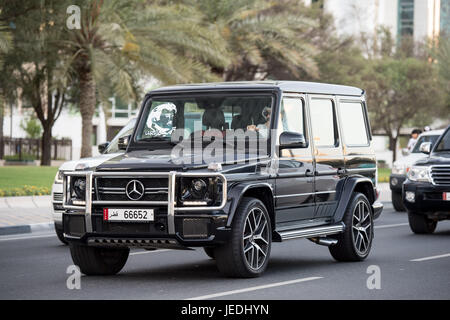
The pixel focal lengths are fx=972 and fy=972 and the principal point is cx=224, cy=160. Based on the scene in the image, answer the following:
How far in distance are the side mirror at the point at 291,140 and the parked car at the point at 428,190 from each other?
572cm

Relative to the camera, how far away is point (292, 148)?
1045 cm

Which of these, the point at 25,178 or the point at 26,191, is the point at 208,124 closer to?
the point at 26,191

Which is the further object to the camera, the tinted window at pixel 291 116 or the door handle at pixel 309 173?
the door handle at pixel 309 173

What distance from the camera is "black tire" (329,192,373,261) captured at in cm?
1157

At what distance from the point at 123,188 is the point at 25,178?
68.7ft

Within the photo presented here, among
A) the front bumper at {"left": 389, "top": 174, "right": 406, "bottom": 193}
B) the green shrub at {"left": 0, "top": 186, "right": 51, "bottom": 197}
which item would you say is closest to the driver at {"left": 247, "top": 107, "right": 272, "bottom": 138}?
the front bumper at {"left": 389, "top": 174, "right": 406, "bottom": 193}

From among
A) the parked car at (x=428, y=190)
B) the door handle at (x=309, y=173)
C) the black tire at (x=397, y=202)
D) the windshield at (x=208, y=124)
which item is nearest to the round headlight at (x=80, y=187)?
the windshield at (x=208, y=124)

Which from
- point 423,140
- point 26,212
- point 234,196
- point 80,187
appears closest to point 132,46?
point 26,212

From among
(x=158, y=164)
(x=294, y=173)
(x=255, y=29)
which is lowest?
(x=294, y=173)

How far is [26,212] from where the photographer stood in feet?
64.3

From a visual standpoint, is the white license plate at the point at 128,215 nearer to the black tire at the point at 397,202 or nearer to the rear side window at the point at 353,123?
the rear side window at the point at 353,123

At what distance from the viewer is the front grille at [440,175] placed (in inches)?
606

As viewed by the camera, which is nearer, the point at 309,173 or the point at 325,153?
the point at 309,173

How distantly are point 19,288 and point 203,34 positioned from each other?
70.8ft
